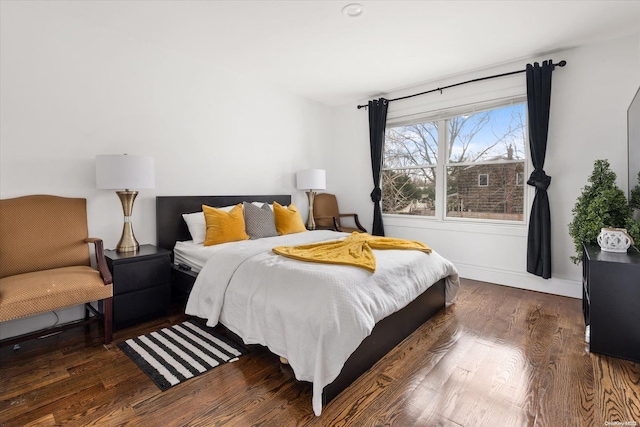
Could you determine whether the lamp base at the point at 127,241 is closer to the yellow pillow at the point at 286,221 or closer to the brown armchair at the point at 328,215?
the yellow pillow at the point at 286,221

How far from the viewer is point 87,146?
2.80 meters

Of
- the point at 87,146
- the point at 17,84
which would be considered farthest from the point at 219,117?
the point at 17,84

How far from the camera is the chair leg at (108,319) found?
91.0 inches

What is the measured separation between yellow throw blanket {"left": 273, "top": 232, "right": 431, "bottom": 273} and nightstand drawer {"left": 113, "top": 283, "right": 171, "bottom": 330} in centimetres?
116

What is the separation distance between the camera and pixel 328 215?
4.93 meters

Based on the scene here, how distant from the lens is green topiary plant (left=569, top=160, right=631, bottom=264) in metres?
2.60

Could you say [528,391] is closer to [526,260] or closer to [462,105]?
[526,260]

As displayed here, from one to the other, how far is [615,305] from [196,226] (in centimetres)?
342

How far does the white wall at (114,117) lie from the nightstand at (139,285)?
0.53 m

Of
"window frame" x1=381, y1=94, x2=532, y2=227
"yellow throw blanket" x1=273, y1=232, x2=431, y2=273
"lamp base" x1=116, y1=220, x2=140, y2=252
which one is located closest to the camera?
"yellow throw blanket" x1=273, y1=232, x2=431, y2=273

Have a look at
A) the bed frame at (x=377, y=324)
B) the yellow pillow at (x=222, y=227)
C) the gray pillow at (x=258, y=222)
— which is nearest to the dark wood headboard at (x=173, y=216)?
the bed frame at (x=377, y=324)

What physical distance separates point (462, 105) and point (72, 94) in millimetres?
4158

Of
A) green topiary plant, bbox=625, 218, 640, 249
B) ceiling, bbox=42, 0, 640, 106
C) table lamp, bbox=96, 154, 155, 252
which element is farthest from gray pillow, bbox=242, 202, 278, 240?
green topiary plant, bbox=625, 218, 640, 249

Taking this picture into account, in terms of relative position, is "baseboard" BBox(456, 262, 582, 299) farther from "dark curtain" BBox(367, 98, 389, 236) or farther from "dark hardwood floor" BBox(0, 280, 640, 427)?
"dark curtain" BBox(367, 98, 389, 236)
